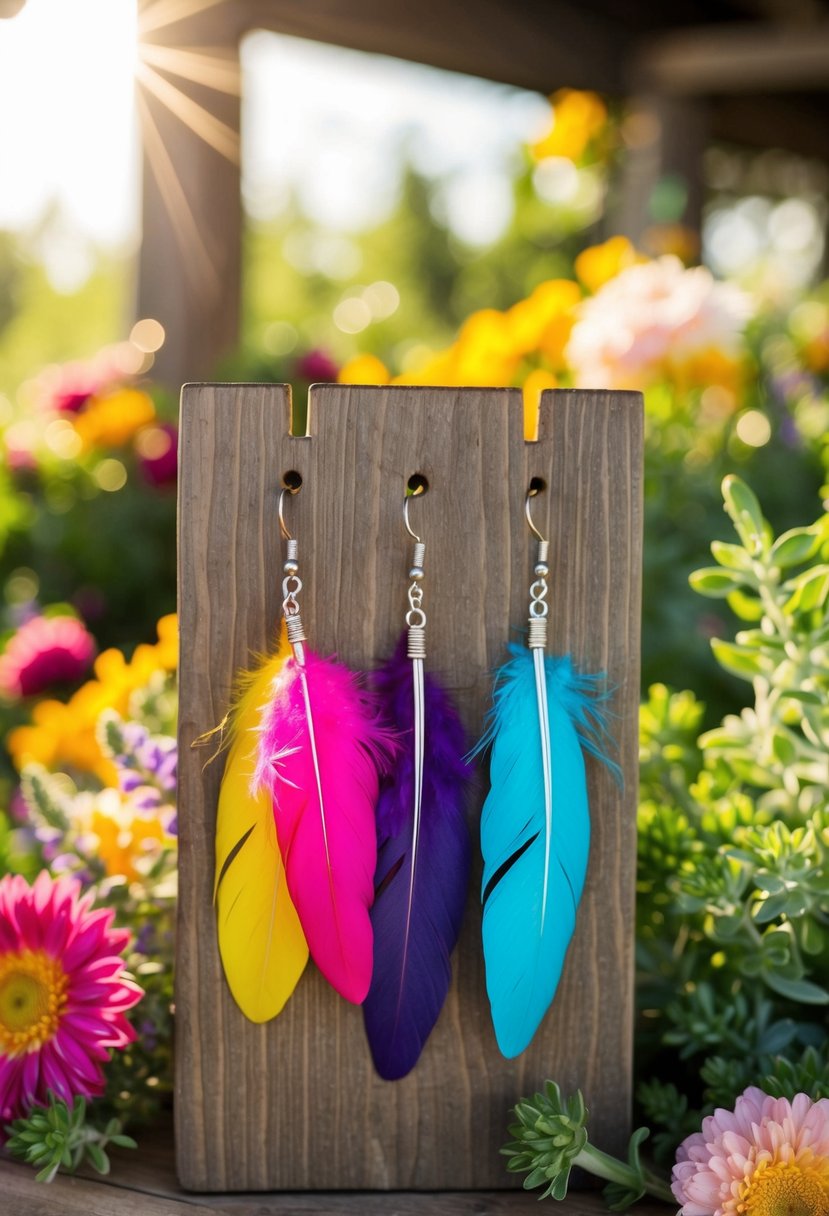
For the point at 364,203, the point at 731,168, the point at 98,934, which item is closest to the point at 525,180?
the point at 98,934

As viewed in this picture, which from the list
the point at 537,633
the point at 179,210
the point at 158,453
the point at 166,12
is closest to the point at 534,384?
the point at 158,453

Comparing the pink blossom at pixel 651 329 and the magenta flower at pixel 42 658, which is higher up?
the pink blossom at pixel 651 329

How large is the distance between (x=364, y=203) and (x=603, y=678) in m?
18.0

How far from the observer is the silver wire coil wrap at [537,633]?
722 millimetres

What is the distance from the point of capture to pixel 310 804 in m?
0.70

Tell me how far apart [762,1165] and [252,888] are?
0.34 m

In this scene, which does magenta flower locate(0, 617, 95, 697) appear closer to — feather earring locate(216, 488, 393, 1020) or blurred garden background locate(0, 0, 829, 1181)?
blurred garden background locate(0, 0, 829, 1181)

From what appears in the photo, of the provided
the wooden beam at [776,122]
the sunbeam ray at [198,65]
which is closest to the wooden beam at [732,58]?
the wooden beam at [776,122]

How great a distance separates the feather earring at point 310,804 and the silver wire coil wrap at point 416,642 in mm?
42

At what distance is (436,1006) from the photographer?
2.38ft

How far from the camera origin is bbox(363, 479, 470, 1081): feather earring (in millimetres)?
715

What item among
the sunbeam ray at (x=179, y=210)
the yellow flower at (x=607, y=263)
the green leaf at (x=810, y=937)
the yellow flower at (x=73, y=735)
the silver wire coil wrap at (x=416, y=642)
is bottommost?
the green leaf at (x=810, y=937)

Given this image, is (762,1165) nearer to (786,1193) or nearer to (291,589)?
(786,1193)

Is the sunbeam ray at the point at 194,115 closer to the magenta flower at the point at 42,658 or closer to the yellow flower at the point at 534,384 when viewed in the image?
the yellow flower at the point at 534,384
